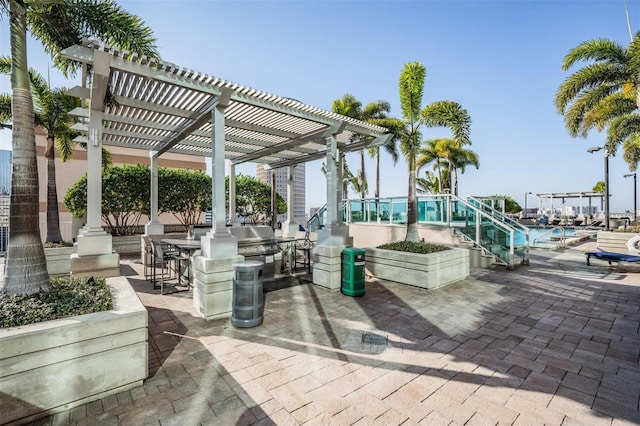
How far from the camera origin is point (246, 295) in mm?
4625

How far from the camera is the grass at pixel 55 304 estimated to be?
270 centimetres

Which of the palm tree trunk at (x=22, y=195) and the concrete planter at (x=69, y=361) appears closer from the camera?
the concrete planter at (x=69, y=361)

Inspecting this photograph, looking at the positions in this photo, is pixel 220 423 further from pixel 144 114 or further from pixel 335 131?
pixel 144 114

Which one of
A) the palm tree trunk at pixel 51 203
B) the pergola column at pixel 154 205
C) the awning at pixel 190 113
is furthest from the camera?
the pergola column at pixel 154 205

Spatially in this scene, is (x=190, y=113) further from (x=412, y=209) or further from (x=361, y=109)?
(x=361, y=109)

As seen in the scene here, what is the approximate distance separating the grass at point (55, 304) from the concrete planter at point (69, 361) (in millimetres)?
150

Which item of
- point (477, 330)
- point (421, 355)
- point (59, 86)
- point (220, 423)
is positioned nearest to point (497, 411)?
point (421, 355)

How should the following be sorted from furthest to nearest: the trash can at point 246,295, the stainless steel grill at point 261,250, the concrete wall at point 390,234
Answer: the concrete wall at point 390,234, the stainless steel grill at point 261,250, the trash can at point 246,295

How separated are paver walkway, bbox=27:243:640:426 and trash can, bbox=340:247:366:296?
28 centimetres

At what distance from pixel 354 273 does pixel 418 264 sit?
1832 mm

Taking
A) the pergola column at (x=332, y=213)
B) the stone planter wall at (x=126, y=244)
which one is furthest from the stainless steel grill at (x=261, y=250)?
the stone planter wall at (x=126, y=244)

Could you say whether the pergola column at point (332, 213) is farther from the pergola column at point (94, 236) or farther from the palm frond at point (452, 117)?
the pergola column at point (94, 236)

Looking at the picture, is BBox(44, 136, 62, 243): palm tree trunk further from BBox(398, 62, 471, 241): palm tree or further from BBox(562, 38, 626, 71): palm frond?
BBox(562, 38, 626, 71): palm frond

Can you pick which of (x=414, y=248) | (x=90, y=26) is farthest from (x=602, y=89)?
(x=90, y=26)
